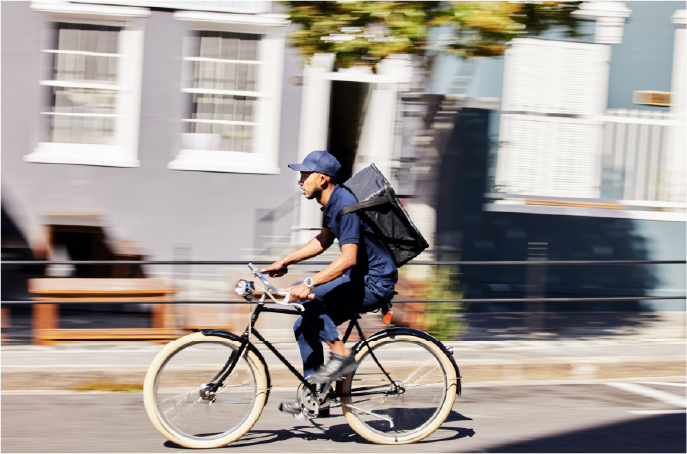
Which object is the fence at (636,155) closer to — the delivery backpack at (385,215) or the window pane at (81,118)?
the delivery backpack at (385,215)

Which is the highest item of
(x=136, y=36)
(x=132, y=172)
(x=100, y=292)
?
(x=136, y=36)

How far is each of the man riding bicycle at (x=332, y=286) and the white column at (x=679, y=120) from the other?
7.27 m

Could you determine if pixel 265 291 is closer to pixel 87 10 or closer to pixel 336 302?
pixel 336 302

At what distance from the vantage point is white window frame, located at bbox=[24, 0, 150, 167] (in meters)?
10.0

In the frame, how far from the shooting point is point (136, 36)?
33.2 ft

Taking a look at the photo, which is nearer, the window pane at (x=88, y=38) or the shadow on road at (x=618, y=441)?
the shadow on road at (x=618, y=441)

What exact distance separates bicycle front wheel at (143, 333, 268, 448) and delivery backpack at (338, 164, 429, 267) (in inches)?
43.0

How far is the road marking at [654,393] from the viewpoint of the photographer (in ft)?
20.1

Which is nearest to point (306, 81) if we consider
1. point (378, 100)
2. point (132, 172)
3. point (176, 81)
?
point (378, 100)

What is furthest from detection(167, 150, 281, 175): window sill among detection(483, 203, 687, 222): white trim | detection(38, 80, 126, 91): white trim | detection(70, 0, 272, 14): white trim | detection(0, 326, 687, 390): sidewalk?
detection(0, 326, 687, 390): sidewalk

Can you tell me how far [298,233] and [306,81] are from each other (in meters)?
2.03

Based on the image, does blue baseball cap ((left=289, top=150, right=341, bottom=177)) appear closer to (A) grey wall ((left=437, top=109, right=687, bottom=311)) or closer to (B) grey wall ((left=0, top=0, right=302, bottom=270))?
(A) grey wall ((left=437, top=109, right=687, bottom=311))

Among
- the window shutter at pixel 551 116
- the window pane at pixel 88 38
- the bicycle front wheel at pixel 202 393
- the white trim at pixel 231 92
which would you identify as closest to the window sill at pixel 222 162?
the white trim at pixel 231 92

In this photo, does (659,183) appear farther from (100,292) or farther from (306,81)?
(100,292)
